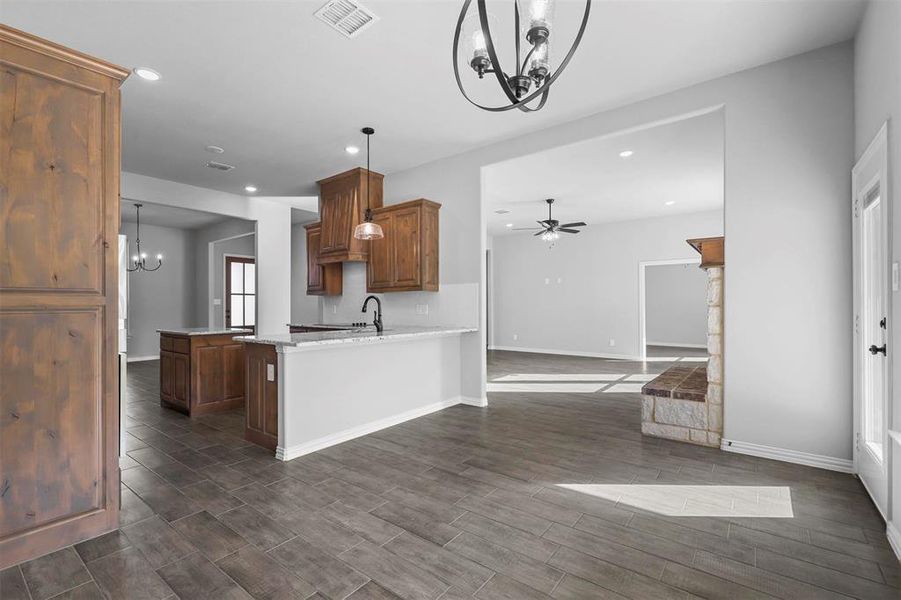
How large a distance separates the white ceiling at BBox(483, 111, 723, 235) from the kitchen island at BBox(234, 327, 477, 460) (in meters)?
2.48

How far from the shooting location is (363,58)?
3.09 metres

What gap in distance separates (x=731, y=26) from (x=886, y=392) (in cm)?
232

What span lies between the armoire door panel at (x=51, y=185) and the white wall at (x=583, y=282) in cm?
868

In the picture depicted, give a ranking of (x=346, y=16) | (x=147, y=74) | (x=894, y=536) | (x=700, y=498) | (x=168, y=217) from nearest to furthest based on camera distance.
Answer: (x=894, y=536)
(x=700, y=498)
(x=346, y=16)
(x=147, y=74)
(x=168, y=217)

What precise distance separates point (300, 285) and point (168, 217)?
2.76 m

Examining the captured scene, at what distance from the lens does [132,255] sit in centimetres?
847

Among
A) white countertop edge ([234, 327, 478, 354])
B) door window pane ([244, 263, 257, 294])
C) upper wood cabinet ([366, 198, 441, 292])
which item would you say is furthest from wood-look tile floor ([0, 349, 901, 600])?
door window pane ([244, 263, 257, 294])

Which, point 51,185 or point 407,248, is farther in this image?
point 407,248

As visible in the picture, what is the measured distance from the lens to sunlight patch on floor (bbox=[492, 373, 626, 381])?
21.5 feet

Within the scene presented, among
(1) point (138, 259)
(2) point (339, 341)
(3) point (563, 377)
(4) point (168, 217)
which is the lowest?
(3) point (563, 377)

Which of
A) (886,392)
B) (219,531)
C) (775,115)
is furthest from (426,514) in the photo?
(775,115)

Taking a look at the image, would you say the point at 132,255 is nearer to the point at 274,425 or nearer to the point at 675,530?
the point at 274,425

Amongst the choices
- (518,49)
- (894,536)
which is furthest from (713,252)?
(518,49)

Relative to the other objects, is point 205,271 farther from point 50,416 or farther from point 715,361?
point 715,361
